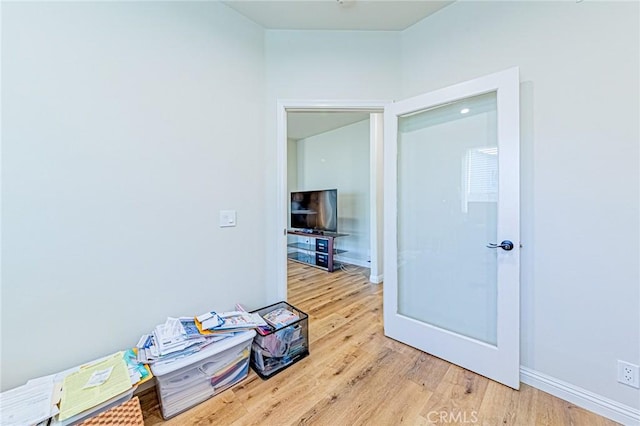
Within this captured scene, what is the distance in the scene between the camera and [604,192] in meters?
1.39

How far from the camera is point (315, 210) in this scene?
478 centimetres

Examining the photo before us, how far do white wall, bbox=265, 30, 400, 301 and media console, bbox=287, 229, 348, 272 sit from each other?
2224 millimetres

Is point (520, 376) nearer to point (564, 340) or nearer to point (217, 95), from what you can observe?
point (564, 340)

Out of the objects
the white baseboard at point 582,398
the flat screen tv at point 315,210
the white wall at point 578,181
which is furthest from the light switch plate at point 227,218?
the flat screen tv at point 315,210

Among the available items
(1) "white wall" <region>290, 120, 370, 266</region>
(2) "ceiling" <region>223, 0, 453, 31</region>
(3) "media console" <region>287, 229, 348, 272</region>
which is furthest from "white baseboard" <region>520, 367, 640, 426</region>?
(1) "white wall" <region>290, 120, 370, 266</region>

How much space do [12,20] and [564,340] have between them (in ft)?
11.1

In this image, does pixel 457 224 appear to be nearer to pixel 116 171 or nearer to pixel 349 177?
pixel 116 171

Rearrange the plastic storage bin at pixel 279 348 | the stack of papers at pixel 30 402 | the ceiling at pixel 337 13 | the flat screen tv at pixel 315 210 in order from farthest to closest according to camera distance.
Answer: the flat screen tv at pixel 315 210 → the ceiling at pixel 337 13 → the plastic storage bin at pixel 279 348 → the stack of papers at pixel 30 402

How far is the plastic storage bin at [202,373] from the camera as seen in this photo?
1.40 m

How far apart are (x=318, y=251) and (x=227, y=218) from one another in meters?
2.83

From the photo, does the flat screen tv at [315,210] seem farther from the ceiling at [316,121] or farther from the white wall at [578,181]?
the white wall at [578,181]

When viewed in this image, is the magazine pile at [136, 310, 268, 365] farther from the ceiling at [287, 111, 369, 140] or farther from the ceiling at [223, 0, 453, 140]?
the ceiling at [287, 111, 369, 140]

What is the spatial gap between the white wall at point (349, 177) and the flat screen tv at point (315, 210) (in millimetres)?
571

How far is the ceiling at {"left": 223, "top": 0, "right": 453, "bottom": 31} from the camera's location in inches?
76.5
